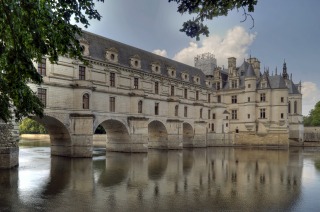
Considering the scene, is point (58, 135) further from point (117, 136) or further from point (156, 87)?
point (156, 87)

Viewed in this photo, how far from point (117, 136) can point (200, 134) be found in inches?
638

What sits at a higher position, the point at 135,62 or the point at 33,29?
the point at 135,62

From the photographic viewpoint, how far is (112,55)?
106 ft

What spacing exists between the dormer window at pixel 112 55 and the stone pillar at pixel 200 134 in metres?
18.3

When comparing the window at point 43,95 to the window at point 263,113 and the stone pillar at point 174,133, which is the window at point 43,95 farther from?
the window at point 263,113

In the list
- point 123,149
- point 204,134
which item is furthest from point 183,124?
point 123,149

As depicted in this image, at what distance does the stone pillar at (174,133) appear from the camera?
39.4m

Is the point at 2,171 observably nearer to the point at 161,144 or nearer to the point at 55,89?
the point at 55,89

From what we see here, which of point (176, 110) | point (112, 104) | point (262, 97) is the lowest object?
point (176, 110)

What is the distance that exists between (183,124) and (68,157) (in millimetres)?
20957

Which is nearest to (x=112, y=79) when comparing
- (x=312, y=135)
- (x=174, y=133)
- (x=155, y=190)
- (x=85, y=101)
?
(x=85, y=101)

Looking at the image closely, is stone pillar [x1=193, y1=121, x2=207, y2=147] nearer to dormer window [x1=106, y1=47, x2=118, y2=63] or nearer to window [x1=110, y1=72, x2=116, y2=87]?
window [x1=110, y1=72, x2=116, y2=87]

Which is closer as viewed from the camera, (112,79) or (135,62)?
(112,79)

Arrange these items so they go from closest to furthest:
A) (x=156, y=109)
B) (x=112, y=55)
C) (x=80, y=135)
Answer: (x=80, y=135) → (x=112, y=55) → (x=156, y=109)
